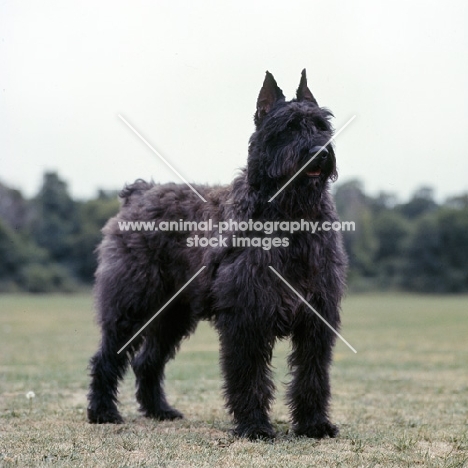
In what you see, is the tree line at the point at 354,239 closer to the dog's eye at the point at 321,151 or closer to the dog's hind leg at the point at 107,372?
the dog's hind leg at the point at 107,372

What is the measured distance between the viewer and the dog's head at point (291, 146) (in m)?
6.36

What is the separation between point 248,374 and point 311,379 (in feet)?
2.12

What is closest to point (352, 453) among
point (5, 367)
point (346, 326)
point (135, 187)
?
point (135, 187)

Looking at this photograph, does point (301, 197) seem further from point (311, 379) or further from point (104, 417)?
point (104, 417)

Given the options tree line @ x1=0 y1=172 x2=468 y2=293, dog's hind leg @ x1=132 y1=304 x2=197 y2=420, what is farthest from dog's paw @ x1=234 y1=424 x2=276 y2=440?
tree line @ x1=0 y1=172 x2=468 y2=293

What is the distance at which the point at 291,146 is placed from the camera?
6410mm

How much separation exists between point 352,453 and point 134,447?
1.81m

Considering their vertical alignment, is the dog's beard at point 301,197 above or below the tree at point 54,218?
below

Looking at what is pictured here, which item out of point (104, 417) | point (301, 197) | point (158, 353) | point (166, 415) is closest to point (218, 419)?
point (166, 415)

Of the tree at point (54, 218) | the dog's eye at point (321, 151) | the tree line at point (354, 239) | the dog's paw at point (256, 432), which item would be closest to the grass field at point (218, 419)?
the dog's paw at point (256, 432)

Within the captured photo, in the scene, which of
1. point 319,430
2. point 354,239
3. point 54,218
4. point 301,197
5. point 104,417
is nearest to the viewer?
point 301,197

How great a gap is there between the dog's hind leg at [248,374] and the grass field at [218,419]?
23 centimetres

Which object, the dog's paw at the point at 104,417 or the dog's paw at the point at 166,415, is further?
the dog's paw at the point at 166,415

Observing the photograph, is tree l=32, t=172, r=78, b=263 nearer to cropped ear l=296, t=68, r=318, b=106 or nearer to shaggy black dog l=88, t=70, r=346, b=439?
shaggy black dog l=88, t=70, r=346, b=439
